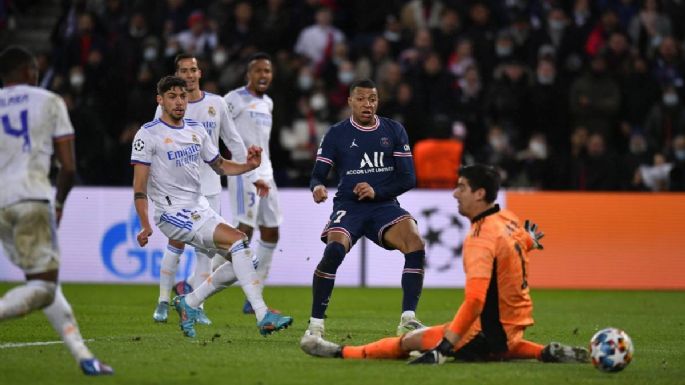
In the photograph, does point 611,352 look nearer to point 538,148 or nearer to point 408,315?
point 408,315

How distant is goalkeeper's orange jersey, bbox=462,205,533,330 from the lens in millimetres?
8672

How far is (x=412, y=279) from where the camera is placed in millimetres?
11570

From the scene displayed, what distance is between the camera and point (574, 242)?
63.9 feet

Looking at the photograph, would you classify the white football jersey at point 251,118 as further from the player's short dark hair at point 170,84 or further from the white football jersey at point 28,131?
the white football jersey at point 28,131

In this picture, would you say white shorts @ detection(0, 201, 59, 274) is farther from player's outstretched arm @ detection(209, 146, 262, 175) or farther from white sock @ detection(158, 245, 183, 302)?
white sock @ detection(158, 245, 183, 302)

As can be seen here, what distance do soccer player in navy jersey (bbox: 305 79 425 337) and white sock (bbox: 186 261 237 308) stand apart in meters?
0.96

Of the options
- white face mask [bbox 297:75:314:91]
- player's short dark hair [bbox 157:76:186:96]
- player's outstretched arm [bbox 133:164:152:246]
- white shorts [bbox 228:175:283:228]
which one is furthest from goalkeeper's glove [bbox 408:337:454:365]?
white face mask [bbox 297:75:314:91]

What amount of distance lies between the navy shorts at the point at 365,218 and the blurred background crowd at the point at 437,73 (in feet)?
28.6

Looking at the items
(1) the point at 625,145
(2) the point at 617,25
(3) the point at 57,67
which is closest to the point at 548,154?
(1) the point at 625,145

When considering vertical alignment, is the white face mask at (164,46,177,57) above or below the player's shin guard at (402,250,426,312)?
above

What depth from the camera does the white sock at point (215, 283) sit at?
11.7 meters

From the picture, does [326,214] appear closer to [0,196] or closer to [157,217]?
[157,217]

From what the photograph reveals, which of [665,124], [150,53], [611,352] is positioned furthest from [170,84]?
[665,124]

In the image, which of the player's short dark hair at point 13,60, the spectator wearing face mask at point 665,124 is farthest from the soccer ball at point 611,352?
the spectator wearing face mask at point 665,124
